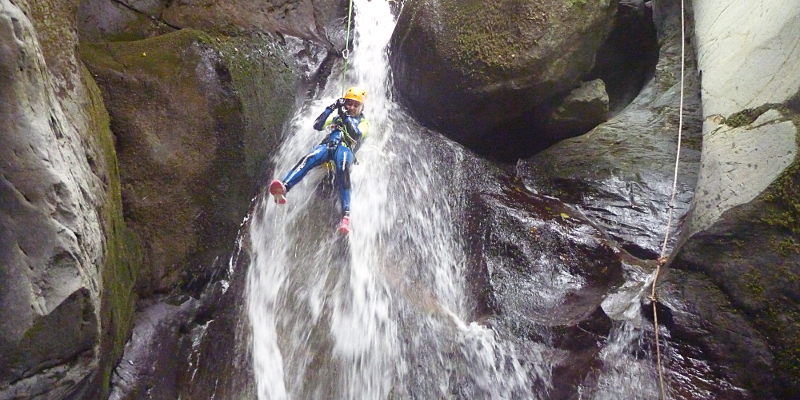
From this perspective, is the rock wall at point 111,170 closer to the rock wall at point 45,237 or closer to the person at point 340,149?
the rock wall at point 45,237

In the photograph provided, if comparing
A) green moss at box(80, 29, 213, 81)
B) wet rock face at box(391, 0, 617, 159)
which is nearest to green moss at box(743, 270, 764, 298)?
wet rock face at box(391, 0, 617, 159)

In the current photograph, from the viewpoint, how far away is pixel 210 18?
579cm

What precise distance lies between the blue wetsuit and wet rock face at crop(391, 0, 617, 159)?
129 cm

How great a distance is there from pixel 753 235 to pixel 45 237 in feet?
16.1

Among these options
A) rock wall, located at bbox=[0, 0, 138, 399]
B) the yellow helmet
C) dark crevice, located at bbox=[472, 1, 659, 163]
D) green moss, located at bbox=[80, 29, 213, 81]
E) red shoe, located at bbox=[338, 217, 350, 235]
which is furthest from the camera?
dark crevice, located at bbox=[472, 1, 659, 163]

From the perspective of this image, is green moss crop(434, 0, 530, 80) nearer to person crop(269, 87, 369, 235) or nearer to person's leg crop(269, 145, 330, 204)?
person crop(269, 87, 369, 235)

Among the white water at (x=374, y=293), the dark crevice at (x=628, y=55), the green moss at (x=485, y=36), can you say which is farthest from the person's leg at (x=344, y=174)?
the dark crevice at (x=628, y=55)

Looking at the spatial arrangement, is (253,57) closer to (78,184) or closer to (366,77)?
(366,77)

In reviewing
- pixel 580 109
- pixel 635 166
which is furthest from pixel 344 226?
pixel 635 166

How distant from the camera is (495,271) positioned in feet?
16.6

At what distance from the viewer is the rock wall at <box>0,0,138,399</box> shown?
7.70 feet

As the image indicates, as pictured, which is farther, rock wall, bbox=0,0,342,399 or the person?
the person

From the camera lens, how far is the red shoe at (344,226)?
17.1ft

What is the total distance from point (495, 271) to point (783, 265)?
2397 millimetres
